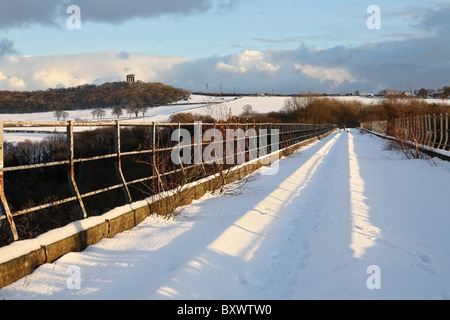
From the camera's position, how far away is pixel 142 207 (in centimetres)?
641

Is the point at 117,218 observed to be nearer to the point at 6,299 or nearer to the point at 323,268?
the point at 6,299

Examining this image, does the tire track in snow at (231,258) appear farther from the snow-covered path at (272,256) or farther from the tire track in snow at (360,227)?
the tire track in snow at (360,227)

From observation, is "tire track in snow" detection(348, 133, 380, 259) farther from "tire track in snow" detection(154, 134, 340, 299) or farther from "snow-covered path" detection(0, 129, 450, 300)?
"tire track in snow" detection(154, 134, 340, 299)

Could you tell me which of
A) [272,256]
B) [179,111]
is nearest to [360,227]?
[272,256]

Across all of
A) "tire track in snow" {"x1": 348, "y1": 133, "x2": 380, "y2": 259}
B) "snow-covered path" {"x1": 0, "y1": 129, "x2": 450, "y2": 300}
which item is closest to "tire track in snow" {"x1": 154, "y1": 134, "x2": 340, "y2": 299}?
"snow-covered path" {"x1": 0, "y1": 129, "x2": 450, "y2": 300}

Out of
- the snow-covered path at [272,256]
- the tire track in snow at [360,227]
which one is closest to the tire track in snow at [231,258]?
the snow-covered path at [272,256]

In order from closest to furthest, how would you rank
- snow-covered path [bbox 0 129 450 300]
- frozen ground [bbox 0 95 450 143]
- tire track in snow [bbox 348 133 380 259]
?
snow-covered path [bbox 0 129 450 300] < tire track in snow [bbox 348 133 380 259] < frozen ground [bbox 0 95 450 143]

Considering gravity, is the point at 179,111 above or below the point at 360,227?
above

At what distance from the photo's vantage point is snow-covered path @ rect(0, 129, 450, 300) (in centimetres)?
375

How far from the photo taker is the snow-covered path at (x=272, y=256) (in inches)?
148

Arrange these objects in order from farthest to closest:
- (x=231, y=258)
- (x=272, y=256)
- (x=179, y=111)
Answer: (x=179, y=111) → (x=272, y=256) → (x=231, y=258)

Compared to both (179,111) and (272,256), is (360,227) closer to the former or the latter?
(272,256)

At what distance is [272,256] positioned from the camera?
4.80 m
